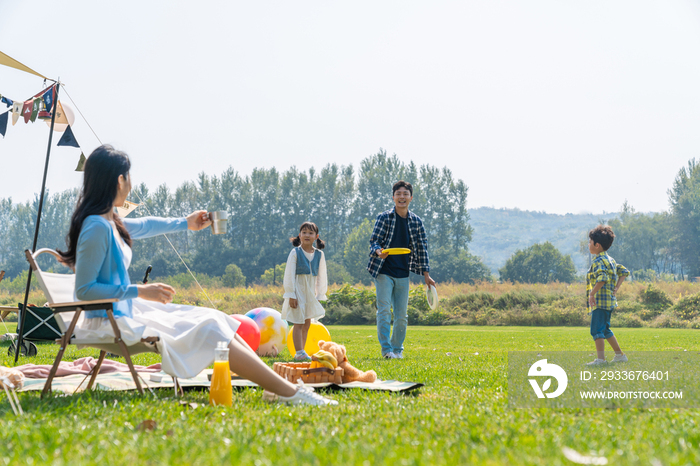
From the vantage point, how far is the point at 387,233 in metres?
6.98

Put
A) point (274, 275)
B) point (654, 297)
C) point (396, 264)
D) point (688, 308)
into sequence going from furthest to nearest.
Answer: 1. point (274, 275)
2. point (654, 297)
3. point (688, 308)
4. point (396, 264)

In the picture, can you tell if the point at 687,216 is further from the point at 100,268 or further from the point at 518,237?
the point at 518,237

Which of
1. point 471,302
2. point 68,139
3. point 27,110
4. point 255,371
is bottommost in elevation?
point 471,302

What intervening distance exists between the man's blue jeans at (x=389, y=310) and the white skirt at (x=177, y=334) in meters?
3.49

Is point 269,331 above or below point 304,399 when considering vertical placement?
below

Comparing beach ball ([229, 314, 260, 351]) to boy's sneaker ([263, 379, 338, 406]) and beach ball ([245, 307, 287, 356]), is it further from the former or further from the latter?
boy's sneaker ([263, 379, 338, 406])

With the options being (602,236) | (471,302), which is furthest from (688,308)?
(602,236)

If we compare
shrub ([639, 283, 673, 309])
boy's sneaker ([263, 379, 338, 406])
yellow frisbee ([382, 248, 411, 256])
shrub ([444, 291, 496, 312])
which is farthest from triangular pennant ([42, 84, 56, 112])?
shrub ([639, 283, 673, 309])

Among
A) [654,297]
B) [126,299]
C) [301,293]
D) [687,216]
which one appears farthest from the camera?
[687,216]

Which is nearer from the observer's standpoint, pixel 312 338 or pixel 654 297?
pixel 312 338

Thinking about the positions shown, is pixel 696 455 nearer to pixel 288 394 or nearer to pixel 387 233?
pixel 288 394

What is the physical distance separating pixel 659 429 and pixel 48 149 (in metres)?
6.82

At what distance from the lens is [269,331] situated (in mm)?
7129

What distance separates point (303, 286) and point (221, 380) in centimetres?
358
